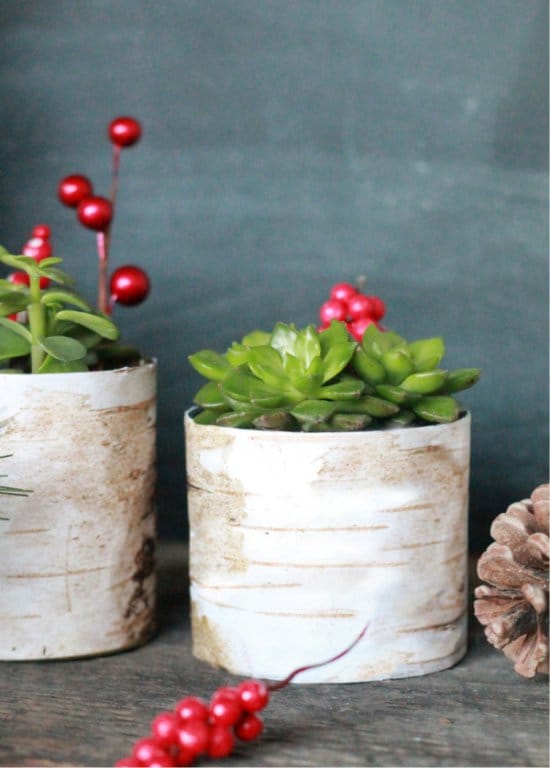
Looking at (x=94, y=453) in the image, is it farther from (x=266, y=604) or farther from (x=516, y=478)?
(x=516, y=478)

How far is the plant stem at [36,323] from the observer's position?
0.72m

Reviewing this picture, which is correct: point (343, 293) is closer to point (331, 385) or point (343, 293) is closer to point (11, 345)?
point (331, 385)

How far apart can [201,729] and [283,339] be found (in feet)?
0.91

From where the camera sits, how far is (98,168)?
1.02 metres

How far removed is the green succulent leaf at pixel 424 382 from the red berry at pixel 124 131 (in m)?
0.33

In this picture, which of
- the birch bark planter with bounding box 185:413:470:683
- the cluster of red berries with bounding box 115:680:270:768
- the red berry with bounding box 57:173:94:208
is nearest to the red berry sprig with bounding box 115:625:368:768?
the cluster of red berries with bounding box 115:680:270:768

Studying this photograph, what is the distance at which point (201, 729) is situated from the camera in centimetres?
55

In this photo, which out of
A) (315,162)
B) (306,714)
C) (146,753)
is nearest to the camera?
(146,753)

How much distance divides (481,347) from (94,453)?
43 centimetres

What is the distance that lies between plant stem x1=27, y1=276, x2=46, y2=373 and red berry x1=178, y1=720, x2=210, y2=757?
0.91 feet

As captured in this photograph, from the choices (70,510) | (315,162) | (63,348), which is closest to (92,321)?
(63,348)

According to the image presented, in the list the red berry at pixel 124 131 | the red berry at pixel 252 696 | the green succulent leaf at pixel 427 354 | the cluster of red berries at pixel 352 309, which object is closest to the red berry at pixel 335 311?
the cluster of red berries at pixel 352 309

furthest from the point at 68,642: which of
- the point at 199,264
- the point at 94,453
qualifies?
the point at 199,264

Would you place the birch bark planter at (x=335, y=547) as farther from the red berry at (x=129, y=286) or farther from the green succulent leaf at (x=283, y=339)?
the red berry at (x=129, y=286)
